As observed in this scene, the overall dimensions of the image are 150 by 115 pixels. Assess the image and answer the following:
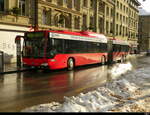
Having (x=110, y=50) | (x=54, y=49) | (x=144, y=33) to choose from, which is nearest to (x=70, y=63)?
(x=54, y=49)

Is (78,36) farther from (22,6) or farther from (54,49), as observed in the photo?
(22,6)

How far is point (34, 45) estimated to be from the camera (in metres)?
13.9

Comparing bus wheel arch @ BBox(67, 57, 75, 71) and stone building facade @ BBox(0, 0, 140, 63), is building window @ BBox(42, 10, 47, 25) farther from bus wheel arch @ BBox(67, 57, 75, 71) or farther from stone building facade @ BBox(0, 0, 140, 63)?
bus wheel arch @ BBox(67, 57, 75, 71)

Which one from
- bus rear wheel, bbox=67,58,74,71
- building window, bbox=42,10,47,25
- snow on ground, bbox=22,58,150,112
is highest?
building window, bbox=42,10,47,25

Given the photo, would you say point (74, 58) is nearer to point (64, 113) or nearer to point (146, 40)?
point (64, 113)

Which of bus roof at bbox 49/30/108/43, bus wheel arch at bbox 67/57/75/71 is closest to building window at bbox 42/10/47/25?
bus roof at bbox 49/30/108/43

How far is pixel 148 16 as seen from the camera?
3629 inches

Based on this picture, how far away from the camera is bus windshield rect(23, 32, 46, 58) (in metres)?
13.6

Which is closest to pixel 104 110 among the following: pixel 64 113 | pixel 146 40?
pixel 64 113

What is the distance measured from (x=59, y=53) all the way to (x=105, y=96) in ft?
26.1

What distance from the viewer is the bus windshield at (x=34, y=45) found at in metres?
13.6

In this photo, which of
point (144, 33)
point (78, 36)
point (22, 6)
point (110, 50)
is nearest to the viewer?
point (78, 36)

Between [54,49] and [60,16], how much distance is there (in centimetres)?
1514

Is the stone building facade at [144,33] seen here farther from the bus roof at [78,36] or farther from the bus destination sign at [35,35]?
the bus destination sign at [35,35]
